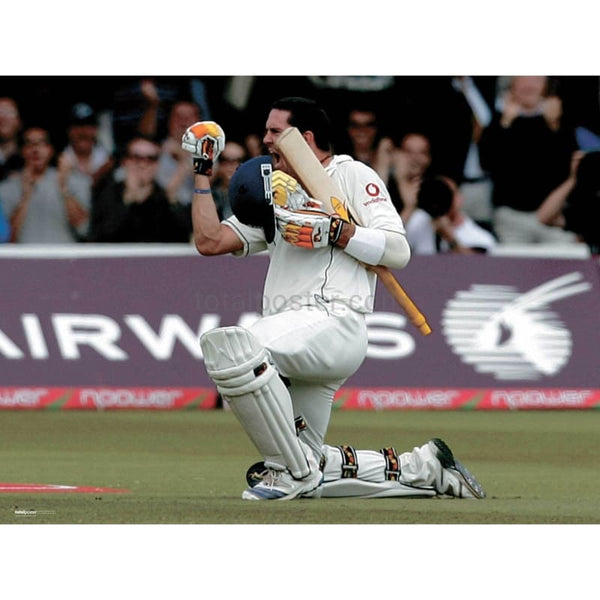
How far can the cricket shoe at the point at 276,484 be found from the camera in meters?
6.58

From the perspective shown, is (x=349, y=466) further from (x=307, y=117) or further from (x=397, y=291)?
(x=307, y=117)

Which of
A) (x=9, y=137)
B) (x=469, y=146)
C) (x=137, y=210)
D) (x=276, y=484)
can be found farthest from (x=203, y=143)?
(x=469, y=146)

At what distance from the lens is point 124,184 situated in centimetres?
1395

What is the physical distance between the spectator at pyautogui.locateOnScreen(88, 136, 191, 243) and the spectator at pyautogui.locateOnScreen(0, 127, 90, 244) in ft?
0.56

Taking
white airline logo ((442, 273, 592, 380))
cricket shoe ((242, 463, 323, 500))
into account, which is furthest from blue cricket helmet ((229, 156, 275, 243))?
white airline logo ((442, 273, 592, 380))

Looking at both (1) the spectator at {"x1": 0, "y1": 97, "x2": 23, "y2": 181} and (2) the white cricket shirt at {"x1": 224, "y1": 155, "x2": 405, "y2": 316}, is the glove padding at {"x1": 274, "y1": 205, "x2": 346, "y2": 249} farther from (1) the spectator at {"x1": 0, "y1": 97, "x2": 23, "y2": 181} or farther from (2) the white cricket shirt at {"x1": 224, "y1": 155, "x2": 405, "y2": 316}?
(1) the spectator at {"x1": 0, "y1": 97, "x2": 23, "y2": 181}

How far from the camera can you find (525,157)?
14.3 metres

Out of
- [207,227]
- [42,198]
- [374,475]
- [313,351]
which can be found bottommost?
[42,198]

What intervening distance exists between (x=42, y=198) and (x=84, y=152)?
58cm

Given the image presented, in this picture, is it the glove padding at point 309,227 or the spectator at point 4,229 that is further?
the spectator at point 4,229

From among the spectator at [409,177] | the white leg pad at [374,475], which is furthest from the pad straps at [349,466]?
the spectator at [409,177]

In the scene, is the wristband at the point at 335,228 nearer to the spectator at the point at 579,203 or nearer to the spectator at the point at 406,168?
the spectator at the point at 406,168

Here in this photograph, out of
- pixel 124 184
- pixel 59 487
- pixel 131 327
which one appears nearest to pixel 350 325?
pixel 59 487

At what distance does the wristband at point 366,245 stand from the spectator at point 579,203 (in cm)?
772
